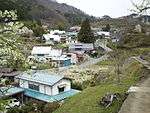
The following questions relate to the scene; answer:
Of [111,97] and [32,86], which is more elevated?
[111,97]

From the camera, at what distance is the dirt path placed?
13867 mm

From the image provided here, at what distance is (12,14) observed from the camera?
7.05 m

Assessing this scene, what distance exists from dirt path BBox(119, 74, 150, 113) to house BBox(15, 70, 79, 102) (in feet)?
50.5

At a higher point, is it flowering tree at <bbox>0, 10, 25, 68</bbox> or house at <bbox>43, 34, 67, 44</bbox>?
flowering tree at <bbox>0, 10, 25, 68</bbox>

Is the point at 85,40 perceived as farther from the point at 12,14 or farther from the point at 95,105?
the point at 12,14

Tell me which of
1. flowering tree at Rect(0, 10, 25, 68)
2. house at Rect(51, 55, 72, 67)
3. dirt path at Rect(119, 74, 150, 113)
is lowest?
house at Rect(51, 55, 72, 67)

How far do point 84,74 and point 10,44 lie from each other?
3868cm

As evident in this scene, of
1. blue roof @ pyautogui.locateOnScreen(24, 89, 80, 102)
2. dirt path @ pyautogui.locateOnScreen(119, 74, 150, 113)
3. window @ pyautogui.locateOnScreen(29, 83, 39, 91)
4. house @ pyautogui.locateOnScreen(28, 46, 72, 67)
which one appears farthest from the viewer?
house @ pyautogui.locateOnScreen(28, 46, 72, 67)

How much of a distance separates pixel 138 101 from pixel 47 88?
18806 mm

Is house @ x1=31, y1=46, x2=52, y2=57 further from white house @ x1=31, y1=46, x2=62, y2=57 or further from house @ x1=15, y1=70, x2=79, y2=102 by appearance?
house @ x1=15, y1=70, x2=79, y2=102

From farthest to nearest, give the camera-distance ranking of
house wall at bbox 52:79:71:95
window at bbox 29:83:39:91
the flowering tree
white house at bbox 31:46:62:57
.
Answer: white house at bbox 31:46:62:57 < window at bbox 29:83:39:91 < house wall at bbox 52:79:71:95 < the flowering tree

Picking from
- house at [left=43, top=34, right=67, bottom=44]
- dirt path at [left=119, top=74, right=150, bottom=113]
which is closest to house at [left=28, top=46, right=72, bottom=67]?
house at [left=43, top=34, right=67, bottom=44]

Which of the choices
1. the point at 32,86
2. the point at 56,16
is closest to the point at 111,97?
the point at 32,86

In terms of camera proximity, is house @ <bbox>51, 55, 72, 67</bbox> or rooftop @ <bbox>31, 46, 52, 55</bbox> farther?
rooftop @ <bbox>31, 46, 52, 55</bbox>
